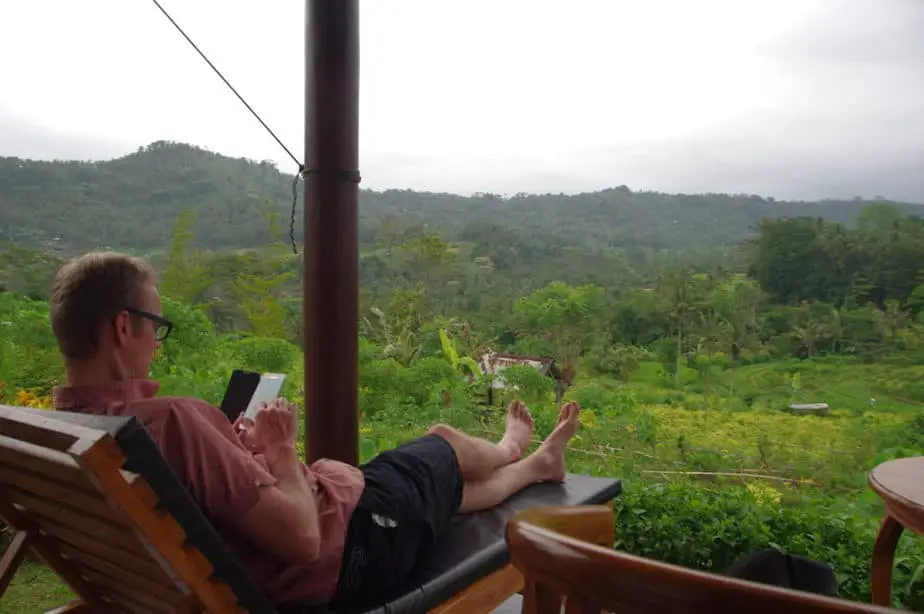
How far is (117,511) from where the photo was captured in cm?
136

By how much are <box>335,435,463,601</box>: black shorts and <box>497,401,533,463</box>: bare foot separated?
1.47 feet

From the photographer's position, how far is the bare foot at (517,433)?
2715 mm

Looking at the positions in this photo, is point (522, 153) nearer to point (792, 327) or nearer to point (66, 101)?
point (792, 327)

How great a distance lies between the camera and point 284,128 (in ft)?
10.4

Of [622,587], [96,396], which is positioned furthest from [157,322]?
[622,587]

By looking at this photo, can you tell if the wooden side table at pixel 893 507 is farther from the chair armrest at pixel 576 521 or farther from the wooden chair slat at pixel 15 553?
the wooden chair slat at pixel 15 553

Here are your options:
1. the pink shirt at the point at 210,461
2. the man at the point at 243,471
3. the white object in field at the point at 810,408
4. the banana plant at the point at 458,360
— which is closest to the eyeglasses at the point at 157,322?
the man at the point at 243,471

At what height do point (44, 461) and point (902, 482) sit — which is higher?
point (44, 461)

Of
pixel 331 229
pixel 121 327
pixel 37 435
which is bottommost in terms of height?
pixel 37 435

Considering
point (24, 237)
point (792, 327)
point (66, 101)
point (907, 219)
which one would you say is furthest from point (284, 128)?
point (907, 219)

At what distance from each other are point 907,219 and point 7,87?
4214mm

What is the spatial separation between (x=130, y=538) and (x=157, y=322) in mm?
440

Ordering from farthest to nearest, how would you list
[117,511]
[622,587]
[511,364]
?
[511,364], [117,511], [622,587]

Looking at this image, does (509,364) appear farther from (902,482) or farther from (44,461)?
(44,461)
